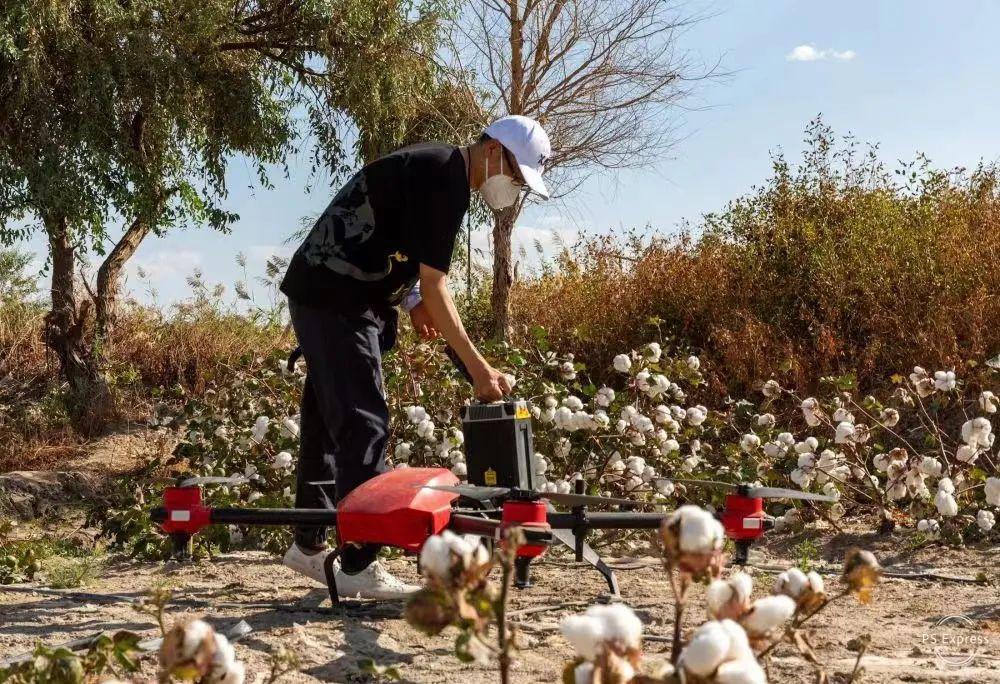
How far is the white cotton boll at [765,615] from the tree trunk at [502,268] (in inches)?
342

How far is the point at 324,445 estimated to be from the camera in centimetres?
405

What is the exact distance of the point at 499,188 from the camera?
3.75m

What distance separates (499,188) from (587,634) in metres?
2.73

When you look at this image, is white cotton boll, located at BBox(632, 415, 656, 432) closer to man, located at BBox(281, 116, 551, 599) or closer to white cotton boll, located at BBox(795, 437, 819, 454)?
white cotton boll, located at BBox(795, 437, 819, 454)

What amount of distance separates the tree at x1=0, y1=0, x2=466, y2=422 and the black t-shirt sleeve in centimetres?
562

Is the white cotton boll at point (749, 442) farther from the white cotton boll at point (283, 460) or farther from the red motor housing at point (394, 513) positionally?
the red motor housing at point (394, 513)

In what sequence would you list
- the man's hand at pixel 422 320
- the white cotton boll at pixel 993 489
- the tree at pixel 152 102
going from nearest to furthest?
the man's hand at pixel 422 320 < the white cotton boll at pixel 993 489 < the tree at pixel 152 102

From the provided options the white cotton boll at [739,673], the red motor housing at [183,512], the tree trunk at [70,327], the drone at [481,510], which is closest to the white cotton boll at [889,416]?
the drone at [481,510]

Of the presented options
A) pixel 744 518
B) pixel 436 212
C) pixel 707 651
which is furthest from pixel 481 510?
pixel 707 651

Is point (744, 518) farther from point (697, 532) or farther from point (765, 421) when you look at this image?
point (765, 421)

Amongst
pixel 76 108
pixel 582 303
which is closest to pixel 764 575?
pixel 582 303

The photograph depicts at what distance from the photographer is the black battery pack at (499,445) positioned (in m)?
3.65

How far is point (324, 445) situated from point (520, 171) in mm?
1219

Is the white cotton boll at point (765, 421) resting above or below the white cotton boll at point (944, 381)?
below
